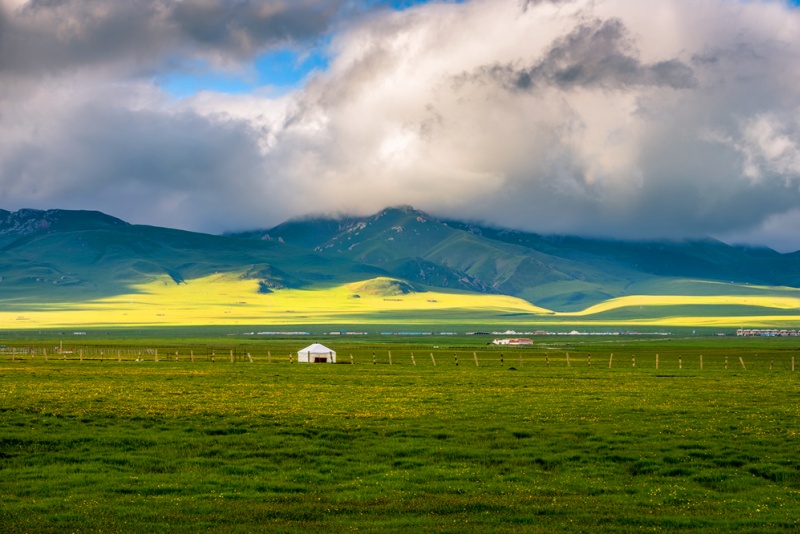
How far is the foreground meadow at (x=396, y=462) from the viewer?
22.4 m

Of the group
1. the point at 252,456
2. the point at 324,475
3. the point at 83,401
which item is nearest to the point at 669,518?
the point at 324,475

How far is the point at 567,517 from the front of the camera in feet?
73.4

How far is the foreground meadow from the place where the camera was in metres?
22.4

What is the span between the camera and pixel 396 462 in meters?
30.2

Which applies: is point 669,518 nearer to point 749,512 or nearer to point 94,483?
point 749,512

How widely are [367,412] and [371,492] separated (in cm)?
1792

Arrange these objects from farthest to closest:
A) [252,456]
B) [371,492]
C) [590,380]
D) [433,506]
A: [590,380], [252,456], [371,492], [433,506]

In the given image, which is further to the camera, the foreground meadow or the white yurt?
the white yurt

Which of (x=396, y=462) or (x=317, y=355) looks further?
(x=317, y=355)

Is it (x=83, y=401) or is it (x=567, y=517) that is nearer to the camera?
(x=567, y=517)

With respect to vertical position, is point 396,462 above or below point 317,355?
below

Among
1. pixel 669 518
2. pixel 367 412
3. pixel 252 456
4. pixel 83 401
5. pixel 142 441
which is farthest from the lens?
pixel 83 401

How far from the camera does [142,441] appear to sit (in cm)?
3372

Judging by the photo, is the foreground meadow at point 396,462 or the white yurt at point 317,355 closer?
the foreground meadow at point 396,462
